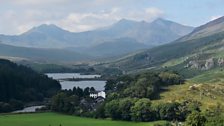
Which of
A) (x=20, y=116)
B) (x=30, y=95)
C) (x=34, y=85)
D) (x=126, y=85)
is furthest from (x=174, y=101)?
(x=34, y=85)

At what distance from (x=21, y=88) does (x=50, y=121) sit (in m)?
58.9

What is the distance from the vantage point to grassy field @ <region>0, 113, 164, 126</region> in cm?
10543

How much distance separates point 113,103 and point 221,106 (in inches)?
1070

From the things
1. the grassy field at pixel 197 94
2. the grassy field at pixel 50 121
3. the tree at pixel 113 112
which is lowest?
the grassy field at pixel 50 121

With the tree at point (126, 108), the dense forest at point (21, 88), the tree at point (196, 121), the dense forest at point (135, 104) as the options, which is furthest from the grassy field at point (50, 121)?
the tree at point (196, 121)

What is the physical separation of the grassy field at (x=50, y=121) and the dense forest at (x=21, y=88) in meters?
19.4

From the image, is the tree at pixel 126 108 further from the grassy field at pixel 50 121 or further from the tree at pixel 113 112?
the grassy field at pixel 50 121

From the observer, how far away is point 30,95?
16275 centimetres

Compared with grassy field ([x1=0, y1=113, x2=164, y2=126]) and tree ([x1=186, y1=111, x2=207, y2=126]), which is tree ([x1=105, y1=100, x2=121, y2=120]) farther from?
tree ([x1=186, y1=111, x2=207, y2=126])

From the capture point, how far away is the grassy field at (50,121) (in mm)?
105431

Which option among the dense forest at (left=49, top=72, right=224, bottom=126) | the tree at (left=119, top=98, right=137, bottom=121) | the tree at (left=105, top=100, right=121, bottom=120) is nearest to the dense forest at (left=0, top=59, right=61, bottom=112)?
the dense forest at (left=49, top=72, right=224, bottom=126)

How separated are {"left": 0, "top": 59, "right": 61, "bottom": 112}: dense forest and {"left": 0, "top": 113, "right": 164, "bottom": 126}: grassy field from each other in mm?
19361

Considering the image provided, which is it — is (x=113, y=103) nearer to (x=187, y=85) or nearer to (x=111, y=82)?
(x=187, y=85)

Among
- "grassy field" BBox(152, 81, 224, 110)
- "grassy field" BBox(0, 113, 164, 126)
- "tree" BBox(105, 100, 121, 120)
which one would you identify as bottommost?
"grassy field" BBox(0, 113, 164, 126)
